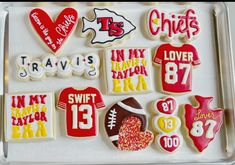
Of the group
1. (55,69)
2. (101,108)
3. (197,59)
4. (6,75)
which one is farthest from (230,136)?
(6,75)

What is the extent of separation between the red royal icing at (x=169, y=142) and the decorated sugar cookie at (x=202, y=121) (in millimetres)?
35

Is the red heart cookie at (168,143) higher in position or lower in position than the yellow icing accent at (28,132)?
lower

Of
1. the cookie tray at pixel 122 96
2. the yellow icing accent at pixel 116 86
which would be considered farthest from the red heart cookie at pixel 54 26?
the yellow icing accent at pixel 116 86

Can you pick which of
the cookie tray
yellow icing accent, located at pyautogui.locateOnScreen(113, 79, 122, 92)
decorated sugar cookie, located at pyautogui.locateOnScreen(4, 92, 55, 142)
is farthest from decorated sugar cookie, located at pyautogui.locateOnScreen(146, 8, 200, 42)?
decorated sugar cookie, located at pyautogui.locateOnScreen(4, 92, 55, 142)

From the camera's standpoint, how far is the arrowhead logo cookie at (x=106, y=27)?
0.91m

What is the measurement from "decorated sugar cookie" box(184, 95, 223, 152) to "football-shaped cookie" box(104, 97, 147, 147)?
10 centimetres

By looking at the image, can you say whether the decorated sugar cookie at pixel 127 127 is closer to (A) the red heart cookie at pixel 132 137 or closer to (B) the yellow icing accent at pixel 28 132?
(A) the red heart cookie at pixel 132 137

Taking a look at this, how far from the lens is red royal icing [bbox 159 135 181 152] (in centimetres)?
86

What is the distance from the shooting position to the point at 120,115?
0.87m

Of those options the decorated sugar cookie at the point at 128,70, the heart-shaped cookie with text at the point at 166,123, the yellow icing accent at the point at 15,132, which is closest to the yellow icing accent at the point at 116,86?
the decorated sugar cookie at the point at 128,70

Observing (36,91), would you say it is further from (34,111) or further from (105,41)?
(105,41)

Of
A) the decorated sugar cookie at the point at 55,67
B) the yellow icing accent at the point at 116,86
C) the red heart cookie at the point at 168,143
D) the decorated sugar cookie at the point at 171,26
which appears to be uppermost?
the decorated sugar cookie at the point at 171,26

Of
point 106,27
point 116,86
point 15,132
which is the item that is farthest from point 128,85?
point 15,132

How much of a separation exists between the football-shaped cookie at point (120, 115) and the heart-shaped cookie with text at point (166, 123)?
1.1 inches
